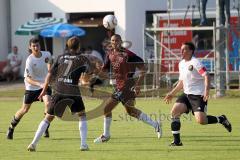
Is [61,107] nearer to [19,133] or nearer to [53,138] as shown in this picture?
[53,138]

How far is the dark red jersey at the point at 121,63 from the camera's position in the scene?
49.5 ft

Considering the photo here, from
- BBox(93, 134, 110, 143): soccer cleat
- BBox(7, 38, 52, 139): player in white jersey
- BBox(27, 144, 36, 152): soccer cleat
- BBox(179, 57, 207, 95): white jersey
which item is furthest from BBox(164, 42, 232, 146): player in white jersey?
BBox(7, 38, 52, 139): player in white jersey

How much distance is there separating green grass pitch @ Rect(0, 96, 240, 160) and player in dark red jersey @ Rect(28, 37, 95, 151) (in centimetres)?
40

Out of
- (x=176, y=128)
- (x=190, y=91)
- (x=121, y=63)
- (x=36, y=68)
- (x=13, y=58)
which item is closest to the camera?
(x=176, y=128)

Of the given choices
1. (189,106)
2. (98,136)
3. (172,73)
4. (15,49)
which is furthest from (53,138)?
(15,49)

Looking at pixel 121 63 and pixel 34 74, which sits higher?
pixel 121 63

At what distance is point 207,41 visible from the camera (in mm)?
34031

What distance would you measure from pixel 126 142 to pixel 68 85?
1.98m

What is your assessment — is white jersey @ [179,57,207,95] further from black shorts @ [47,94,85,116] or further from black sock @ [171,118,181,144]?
black shorts @ [47,94,85,116]

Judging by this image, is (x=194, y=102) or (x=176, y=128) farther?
(x=194, y=102)

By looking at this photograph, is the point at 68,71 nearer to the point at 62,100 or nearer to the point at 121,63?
the point at 62,100

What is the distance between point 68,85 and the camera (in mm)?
13750

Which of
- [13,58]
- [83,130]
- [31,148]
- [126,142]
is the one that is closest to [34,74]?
[126,142]

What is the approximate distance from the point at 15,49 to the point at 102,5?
184 inches
